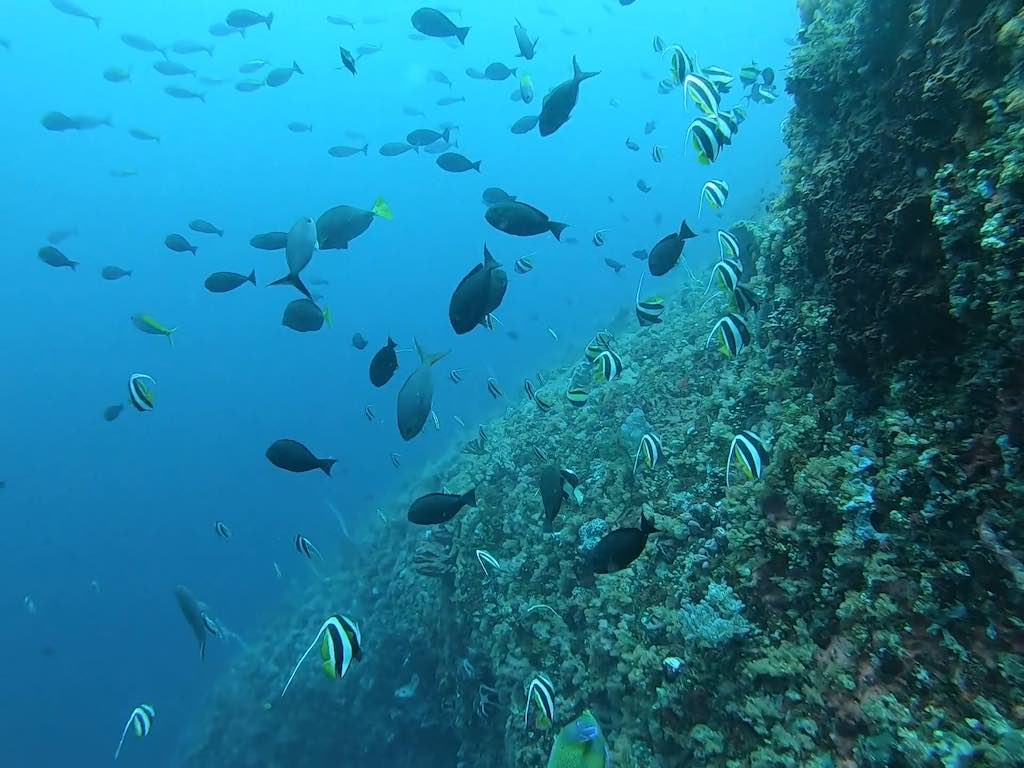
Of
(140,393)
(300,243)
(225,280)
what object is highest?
(300,243)

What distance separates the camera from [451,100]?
806 inches

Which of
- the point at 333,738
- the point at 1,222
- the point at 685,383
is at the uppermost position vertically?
the point at 685,383

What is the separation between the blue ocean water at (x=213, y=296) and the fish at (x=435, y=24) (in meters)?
26.4

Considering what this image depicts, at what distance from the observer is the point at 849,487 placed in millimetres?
3277

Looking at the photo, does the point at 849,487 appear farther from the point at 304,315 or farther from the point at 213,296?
the point at 213,296

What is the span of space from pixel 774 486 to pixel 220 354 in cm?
12186

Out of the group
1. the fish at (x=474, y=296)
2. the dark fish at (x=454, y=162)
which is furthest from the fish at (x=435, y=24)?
the fish at (x=474, y=296)

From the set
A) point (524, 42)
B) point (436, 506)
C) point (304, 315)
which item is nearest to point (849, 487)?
point (436, 506)

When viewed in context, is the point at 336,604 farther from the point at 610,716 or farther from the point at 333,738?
the point at 610,716

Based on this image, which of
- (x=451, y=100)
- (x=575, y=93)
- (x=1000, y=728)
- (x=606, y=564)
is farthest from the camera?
(x=451, y=100)

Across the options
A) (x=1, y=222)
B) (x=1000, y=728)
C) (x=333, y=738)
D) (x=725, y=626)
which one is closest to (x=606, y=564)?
(x=725, y=626)

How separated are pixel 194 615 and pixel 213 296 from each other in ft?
422

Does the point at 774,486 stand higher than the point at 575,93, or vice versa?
the point at 575,93

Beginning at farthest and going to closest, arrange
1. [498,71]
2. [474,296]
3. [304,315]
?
1. [498,71]
2. [304,315]
3. [474,296]
